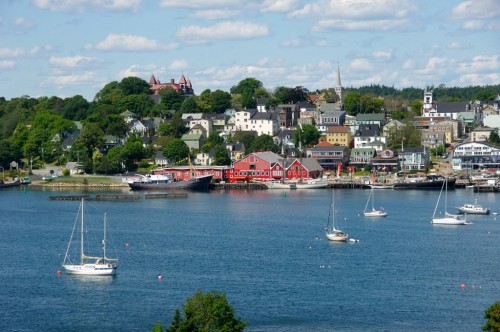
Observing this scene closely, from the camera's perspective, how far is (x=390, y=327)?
29.9 m

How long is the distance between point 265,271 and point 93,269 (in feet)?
21.4

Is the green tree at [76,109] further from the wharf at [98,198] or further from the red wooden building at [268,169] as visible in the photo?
the wharf at [98,198]

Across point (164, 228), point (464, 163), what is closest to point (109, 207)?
point (164, 228)

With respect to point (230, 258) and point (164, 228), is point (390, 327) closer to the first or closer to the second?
point (230, 258)

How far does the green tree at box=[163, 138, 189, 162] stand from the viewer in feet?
300

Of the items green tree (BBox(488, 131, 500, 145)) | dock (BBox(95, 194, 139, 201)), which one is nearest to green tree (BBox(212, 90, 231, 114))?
green tree (BBox(488, 131, 500, 145))

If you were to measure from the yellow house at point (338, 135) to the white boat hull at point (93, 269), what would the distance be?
195 ft

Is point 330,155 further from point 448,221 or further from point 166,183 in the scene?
point 448,221

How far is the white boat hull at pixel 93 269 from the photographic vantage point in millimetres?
37375

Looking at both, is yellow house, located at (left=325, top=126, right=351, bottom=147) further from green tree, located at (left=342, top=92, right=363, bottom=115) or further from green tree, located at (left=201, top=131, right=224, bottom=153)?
green tree, located at (left=342, top=92, right=363, bottom=115)

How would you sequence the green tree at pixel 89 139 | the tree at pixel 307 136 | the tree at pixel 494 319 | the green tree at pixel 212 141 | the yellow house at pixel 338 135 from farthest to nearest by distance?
the yellow house at pixel 338 135, the tree at pixel 307 136, the green tree at pixel 212 141, the green tree at pixel 89 139, the tree at pixel 494 319

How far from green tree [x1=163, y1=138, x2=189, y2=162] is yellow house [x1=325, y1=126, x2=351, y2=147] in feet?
46.1

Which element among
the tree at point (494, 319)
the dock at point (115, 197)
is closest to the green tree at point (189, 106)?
the dock at point (115, 197)

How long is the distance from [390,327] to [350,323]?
1238mm
